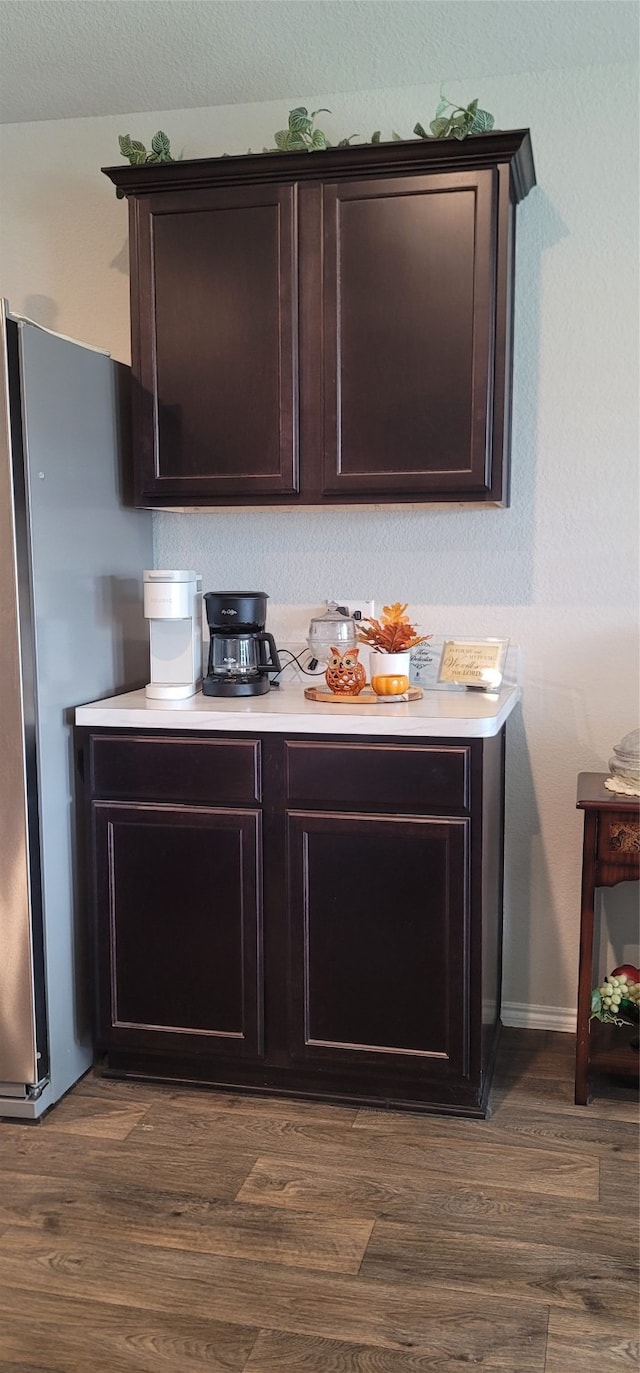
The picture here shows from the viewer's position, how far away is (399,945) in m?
2.48

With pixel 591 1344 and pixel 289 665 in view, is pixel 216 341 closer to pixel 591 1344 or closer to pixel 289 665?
pixel 289 665

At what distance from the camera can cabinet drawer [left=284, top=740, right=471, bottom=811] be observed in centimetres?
239

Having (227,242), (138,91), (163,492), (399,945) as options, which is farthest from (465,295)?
(399,945)

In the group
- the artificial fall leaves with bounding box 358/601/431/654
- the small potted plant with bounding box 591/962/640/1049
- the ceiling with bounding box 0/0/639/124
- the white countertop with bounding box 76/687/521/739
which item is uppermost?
the ceiling with bounding box 0/0/639/124

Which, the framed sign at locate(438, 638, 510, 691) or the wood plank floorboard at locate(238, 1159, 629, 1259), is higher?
the framed sign at locate(438, 638, 510, 691)

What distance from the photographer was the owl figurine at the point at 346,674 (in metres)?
2.70

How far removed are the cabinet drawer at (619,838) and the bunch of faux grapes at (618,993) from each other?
344mm

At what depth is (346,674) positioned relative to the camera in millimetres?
2695

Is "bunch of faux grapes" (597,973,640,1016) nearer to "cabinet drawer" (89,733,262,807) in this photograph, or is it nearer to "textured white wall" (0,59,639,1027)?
"textured white wall" (0,59,639,1027)

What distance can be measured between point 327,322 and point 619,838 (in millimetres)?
1428

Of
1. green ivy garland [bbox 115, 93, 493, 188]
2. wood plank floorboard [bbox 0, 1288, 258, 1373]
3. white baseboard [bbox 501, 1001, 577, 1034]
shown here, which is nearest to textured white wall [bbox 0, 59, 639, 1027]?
white baseboard [bbox 501, 1001, 577, 1034]

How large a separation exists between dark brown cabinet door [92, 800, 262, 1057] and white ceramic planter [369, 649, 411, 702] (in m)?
0.45

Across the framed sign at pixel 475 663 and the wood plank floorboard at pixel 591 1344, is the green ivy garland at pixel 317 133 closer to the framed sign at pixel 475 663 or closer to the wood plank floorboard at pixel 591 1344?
the framed sign at pixel 475 663

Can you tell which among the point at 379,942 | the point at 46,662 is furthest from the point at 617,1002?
the point at 46,662
